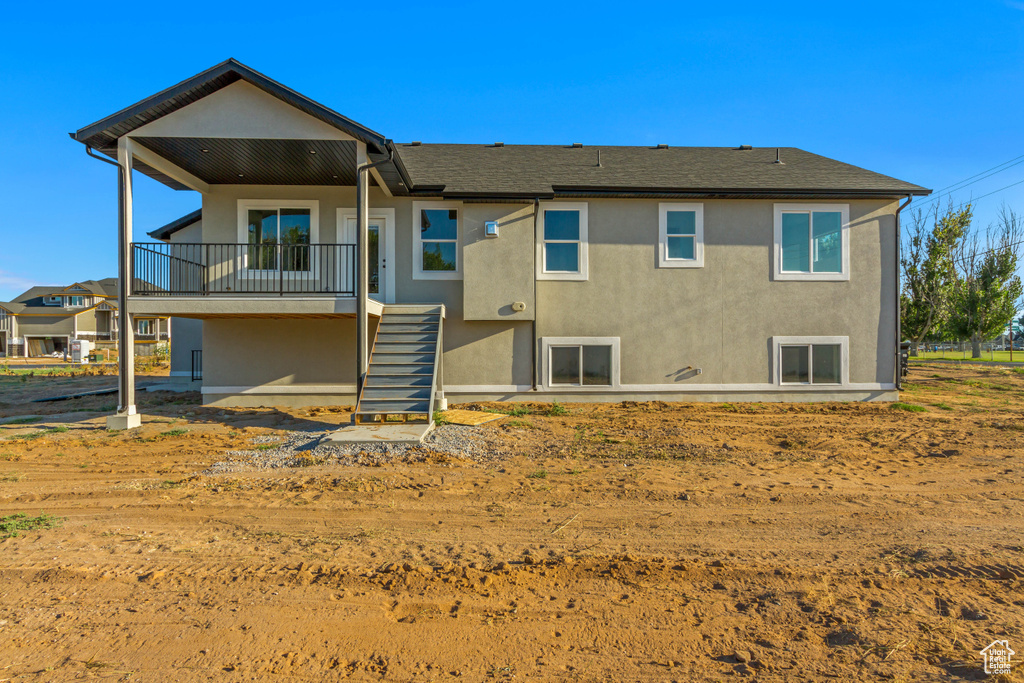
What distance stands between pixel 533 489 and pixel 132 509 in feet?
14.3

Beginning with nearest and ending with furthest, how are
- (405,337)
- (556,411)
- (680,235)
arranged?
1. (405,337)
2. (556,411)
3. (680,235)

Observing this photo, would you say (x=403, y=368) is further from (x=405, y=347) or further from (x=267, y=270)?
(x=267, y=270)

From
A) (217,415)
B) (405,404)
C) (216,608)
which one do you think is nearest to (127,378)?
(217,415)

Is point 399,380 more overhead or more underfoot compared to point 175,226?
more underfoot

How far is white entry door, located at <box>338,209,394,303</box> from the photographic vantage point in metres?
12.8

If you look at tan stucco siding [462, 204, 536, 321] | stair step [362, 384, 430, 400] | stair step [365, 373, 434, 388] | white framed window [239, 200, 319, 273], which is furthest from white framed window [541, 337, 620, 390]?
white framed window [239, 200, 319, 273]

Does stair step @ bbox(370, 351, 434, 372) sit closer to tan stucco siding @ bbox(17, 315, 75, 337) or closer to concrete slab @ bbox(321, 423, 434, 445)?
concrete slab @ bbox(321, 423, 434, 445)

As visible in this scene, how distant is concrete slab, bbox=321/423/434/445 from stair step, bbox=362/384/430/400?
624 mm

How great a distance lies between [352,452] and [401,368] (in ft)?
8.34

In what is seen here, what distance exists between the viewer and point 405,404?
9.48 metres

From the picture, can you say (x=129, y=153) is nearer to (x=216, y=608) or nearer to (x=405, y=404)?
(x=405, y=404)

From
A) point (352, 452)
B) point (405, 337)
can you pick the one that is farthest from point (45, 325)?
point (352, 452)

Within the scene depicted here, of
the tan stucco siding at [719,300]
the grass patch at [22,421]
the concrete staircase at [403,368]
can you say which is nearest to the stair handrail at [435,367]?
the concrete staircase at [403,368]

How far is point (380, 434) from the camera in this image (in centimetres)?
867
